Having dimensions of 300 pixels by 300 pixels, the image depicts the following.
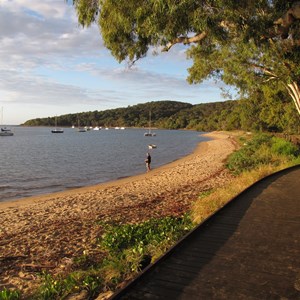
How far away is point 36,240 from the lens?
1017 centimetres

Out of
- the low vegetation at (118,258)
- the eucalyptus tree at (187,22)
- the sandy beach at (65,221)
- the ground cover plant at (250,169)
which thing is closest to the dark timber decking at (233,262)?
the low vegetation at (118,258)

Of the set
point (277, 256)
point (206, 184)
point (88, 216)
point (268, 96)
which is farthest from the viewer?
point (268, 96)

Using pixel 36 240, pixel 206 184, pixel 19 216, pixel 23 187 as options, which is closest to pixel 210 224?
pixel 36 240

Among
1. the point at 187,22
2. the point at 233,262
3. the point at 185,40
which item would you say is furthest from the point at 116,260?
the point at 185,40

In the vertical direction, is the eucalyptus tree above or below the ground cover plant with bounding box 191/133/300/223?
above

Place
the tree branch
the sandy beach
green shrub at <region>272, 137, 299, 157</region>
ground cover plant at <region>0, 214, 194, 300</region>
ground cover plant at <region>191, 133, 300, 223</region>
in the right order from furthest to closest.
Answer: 1. green shrub at <region>272, 137, 299, 157</region>
2. ground cover plant at <region>191, 133, 300, 223</region>
3. the tree branch
4. the sandy beach
5. ground cover plant at <region>0, 214, 194, 300</region>

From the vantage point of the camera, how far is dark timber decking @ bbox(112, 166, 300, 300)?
4.53 m

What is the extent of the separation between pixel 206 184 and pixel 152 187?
3268 mm

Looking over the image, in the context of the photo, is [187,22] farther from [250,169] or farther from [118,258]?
[250,169]

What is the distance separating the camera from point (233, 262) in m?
5.54

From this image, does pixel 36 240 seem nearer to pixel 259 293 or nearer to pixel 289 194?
pixel 259 293

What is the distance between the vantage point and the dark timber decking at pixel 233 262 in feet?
14.9

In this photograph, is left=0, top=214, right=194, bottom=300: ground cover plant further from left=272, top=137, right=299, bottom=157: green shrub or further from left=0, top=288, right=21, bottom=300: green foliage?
left=272, top=137, right=299, bottom=157: green shrub

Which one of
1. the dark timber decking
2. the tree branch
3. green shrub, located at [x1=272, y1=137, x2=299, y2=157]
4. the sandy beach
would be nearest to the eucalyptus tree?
the tree branch
